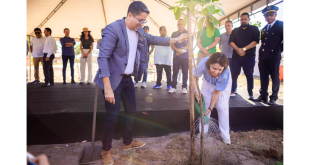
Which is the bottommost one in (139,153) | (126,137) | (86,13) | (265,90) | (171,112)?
(139,153)

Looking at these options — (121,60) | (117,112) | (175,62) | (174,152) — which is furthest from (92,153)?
(175,62)

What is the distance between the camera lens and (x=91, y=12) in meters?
5.45

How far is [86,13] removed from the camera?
214 inches

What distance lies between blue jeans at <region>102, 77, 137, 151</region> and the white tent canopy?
→ 11.4ft

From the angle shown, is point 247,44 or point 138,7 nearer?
point 138,7

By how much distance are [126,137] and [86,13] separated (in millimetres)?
5015

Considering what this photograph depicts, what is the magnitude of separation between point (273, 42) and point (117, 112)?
2787 millimetres

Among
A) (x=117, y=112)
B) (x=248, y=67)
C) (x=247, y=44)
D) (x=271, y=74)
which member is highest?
(x=247, y=44)

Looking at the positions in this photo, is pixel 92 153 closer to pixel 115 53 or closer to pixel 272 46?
pixel 115 53

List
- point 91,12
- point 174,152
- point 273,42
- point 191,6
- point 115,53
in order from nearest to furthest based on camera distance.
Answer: point 191,6, point 115,53, point 174,152, point 273,42, point 91,12

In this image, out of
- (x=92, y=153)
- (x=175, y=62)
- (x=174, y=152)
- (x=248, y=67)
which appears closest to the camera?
(x=92, y=153)

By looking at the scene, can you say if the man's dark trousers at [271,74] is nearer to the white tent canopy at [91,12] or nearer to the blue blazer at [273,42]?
the blue blazer at [273,42]
